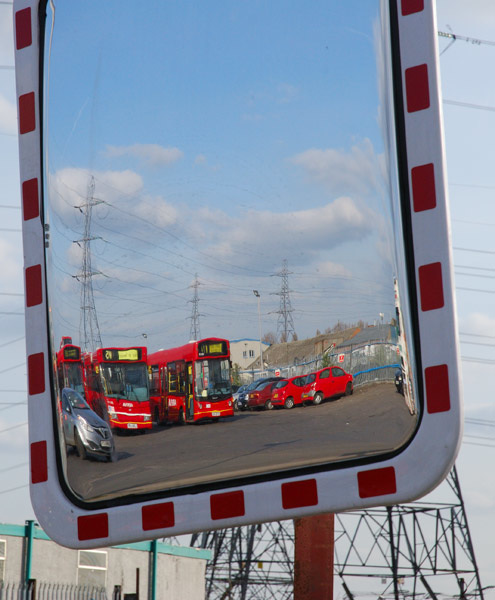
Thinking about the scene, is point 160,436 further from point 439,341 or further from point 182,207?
point 439,341

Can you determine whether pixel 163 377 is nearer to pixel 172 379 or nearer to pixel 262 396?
pixel 172 379

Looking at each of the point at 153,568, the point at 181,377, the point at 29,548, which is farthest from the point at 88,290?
the point at 153,568

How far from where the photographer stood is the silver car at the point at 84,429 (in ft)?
5.09

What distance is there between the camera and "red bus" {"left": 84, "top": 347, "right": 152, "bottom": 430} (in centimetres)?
148

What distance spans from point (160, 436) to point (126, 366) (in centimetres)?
13

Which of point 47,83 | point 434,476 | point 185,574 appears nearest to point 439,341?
point 434,476

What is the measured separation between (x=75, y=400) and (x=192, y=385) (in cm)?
32

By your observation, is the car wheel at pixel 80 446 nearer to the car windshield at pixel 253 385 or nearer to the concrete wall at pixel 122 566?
the car windshield at pixel 253 385

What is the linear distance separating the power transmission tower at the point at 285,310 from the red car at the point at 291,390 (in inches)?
2.6

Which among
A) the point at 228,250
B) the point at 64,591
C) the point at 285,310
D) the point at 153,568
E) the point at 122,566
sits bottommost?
the point at 64,591

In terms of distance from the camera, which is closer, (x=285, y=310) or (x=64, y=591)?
(x=285, y=310)

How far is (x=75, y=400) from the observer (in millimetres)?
1623

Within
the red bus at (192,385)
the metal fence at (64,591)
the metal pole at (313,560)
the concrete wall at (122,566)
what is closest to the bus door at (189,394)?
the red bus at (192,385)

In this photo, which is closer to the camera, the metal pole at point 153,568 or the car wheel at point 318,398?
the car wheel at point 318,398
